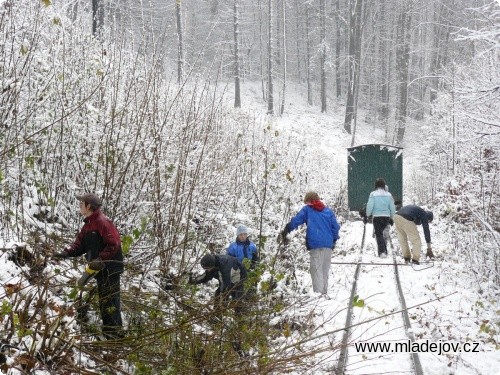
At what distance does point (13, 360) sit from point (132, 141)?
11.3ft

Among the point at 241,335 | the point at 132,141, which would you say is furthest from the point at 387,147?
the point at 241,335

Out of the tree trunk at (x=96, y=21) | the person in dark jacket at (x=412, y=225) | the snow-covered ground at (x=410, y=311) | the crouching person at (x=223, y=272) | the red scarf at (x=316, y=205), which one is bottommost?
the snow-covered ground at (x=410, y=311)

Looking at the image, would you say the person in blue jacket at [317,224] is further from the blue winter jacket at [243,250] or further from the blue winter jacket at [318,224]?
the blue winter jacket at [243,250]

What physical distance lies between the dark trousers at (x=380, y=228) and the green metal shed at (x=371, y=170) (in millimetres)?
7835

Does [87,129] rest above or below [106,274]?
above

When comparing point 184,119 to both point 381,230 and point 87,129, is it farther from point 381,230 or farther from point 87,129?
point 381,230

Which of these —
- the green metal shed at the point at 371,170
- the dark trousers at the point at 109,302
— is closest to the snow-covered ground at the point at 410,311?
the dark trousers at the point at 109,302

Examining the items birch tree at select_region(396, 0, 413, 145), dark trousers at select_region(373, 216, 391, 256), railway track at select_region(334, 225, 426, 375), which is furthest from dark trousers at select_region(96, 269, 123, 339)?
birch tree at select_region(396, 0, 413, 145)

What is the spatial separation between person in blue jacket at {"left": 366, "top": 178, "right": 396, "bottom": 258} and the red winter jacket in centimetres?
800

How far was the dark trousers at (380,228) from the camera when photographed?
38.2 ft

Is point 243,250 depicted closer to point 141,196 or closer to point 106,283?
point 141,196

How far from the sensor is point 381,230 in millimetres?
11766

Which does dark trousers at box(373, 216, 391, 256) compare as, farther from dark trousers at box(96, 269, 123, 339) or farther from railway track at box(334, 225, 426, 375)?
dark trousers at box(96, 269, 123, 339)

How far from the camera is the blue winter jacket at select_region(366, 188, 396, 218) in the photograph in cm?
1152
